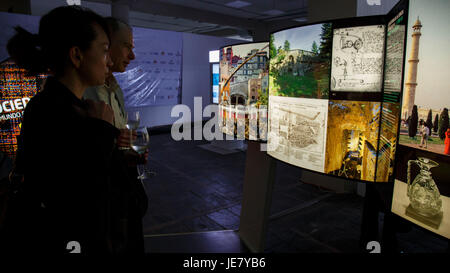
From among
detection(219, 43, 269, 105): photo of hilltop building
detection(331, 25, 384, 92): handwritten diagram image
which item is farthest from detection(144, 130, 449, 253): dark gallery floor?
detection(219, 43, 269, 105): photo of hilltop building

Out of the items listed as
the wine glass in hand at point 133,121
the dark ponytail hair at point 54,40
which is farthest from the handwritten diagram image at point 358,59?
the wine glass in hand at point 133,121

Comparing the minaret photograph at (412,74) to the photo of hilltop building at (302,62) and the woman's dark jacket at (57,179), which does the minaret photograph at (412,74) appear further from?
the woman's dark jacket at (57,179)

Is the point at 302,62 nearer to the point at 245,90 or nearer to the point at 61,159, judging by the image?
the point at 245,90

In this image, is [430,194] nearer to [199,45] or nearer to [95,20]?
[95,20]

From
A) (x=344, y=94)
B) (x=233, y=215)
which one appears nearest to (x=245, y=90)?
(x=344, y=94)

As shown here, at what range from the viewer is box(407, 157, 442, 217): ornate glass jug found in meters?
0.87

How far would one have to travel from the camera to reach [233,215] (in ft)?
9.12

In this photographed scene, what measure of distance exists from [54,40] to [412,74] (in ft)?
3.75

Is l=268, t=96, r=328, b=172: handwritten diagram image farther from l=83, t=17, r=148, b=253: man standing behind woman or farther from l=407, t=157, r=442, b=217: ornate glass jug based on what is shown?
l=83, t=17, r=148, b=253: man standing behind woman

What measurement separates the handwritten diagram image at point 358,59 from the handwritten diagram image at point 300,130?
11 cm

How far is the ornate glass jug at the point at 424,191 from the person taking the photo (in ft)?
2.85

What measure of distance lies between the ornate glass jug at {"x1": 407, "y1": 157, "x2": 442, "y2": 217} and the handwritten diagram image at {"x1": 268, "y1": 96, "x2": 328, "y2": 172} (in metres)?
0.30

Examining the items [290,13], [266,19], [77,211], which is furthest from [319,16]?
[266,19]

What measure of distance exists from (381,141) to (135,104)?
599 centimetres
